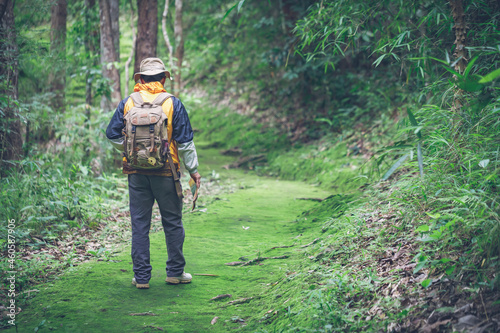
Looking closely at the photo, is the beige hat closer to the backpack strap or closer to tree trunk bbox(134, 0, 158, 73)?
the backpack strap

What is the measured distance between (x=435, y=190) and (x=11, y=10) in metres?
5.81

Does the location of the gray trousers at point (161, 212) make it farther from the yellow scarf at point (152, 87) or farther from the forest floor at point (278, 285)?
the yellow scarf at point (152, 87)

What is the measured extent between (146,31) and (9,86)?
3460mm

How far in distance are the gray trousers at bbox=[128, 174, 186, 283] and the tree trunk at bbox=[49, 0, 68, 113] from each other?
14.0 ft

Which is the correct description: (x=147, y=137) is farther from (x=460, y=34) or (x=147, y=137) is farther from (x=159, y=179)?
(x=460, y=34)

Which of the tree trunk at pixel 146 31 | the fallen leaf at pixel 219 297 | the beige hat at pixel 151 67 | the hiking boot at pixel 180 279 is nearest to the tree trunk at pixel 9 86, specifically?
the beige hat at pixel 151 67

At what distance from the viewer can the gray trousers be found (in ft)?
12.1

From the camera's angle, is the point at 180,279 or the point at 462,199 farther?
the point at 180,279

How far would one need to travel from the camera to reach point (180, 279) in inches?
148

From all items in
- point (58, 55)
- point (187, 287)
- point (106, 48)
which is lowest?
point (187, 287)

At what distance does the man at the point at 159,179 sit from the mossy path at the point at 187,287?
0.28 m

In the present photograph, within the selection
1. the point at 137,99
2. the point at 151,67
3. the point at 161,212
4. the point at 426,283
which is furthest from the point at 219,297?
the point at 151,67

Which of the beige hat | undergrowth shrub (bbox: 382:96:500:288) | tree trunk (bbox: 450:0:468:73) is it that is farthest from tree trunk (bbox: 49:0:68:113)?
undergrowth shrub (bbox: 382:96:500:288)

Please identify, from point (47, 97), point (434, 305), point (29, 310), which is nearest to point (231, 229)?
point (29, 310)
